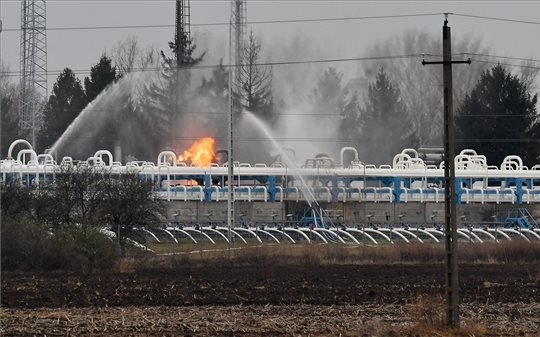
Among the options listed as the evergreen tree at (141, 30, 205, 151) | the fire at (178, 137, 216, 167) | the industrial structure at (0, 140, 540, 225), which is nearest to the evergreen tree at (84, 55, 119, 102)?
the evergreen tree at (141, 30, 205, 151)

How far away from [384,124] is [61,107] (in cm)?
2446

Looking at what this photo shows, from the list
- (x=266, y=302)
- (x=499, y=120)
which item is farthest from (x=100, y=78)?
(x=266, y=302)

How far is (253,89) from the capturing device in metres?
82.9

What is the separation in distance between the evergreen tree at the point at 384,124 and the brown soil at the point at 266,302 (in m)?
48.5

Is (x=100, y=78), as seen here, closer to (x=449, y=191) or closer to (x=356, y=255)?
(x=356, y=255)

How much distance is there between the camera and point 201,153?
79438 mm

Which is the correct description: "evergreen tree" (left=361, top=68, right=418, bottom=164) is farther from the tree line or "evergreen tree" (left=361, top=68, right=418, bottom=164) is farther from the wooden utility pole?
the wooden utility pole

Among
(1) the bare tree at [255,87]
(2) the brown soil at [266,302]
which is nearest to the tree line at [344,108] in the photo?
(1) the bare tree at [255,87]

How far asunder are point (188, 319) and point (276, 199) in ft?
150

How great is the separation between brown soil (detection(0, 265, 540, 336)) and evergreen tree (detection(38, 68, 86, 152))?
5188 centimetres

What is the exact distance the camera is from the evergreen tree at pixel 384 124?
89.6 metres

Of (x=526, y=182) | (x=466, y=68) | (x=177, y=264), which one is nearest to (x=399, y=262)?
(x=177, y=264)

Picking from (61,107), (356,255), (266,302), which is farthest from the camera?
(61,107)

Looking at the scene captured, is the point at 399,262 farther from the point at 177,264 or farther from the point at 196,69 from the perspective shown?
the point at 196,69
